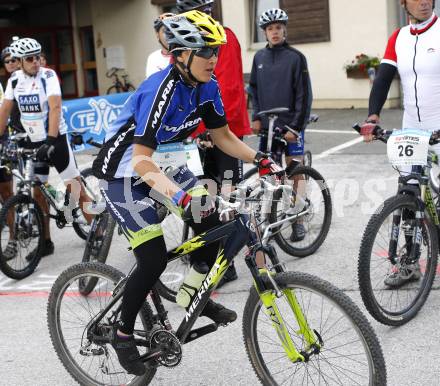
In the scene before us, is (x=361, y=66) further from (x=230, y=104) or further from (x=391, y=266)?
(x=391, y=266)

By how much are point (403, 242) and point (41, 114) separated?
11.7 feet

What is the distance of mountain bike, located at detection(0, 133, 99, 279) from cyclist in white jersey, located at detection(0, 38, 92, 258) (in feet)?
0.27

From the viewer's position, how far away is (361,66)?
1520 centimetres

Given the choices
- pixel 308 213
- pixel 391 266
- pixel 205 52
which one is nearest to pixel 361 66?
pixel 308 213

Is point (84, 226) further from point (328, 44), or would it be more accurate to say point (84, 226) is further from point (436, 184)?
point (328, 44)

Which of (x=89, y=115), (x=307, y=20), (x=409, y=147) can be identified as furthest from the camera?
(x=307, y=20)

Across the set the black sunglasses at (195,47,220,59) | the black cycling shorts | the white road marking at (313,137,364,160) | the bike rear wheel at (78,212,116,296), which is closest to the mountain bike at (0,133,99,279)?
the bike rear wheel at (78,212,116,296)

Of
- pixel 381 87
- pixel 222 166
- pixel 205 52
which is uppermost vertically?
pixel 205 52

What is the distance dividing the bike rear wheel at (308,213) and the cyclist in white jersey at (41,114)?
1.98m

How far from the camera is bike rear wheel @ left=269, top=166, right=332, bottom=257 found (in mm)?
5812

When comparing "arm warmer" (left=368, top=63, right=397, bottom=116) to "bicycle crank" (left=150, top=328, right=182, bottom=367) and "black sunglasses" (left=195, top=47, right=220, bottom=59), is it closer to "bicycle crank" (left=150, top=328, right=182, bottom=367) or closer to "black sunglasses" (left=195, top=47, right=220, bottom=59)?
"black sunglasses" (left=195, top=47, right=220, bottom=59)

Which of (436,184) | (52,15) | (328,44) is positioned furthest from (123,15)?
(436,184)

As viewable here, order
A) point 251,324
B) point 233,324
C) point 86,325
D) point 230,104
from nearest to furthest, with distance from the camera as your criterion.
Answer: point 251,324 < point 86,325 < point 233,324 < point 230,104

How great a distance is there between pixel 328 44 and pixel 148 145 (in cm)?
1329
